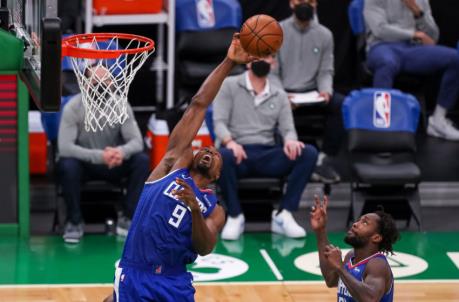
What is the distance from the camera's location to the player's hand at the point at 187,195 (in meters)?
6.04

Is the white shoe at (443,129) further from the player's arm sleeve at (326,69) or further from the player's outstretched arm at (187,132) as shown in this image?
the player's outstretched arm at (187,132)

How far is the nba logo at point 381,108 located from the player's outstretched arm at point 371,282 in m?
4.12

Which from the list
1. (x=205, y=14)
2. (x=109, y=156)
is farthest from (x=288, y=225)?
(x=205, y=14)

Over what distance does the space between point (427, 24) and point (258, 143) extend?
2574mm

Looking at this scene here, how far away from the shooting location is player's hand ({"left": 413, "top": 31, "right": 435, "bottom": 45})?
37.9 feet

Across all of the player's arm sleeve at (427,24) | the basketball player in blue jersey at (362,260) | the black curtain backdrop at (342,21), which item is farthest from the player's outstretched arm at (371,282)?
the black curtain backdrop at (342,21)

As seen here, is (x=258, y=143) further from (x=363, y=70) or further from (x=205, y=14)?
(x=363, y=70)

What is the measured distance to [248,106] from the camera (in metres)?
10.2

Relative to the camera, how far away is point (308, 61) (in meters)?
11.1

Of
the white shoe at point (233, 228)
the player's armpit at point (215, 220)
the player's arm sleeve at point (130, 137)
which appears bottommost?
the white shoe at point (233, 228)

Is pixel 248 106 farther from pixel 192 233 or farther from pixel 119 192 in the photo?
pixel 192 233

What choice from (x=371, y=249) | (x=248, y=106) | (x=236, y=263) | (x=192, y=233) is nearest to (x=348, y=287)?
(x=371, y=249)

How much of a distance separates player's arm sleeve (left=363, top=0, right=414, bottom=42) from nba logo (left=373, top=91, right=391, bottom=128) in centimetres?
110

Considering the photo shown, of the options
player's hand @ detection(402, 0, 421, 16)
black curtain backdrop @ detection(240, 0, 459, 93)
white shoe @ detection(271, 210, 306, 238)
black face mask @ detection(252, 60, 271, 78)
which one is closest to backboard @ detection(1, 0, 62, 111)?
black face mask @ detection(252, 60, 271, 78)
